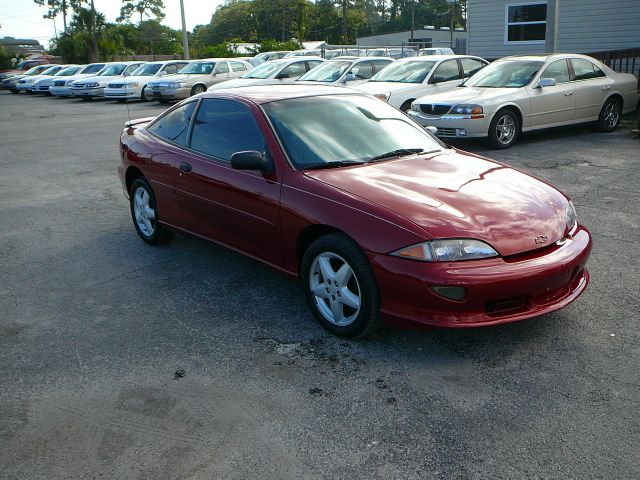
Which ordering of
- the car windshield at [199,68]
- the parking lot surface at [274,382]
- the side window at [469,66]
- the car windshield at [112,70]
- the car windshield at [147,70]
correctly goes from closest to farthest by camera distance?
the parking lot surface at [274,382] < the side window at [469,66] < the car windshield at [199,68] < the car windshield at [147,70] < the car windshield at [112,70]

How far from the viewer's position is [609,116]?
12.4m

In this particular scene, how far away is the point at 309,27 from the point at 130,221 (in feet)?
314

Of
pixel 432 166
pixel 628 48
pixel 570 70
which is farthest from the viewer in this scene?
pixel 628 48

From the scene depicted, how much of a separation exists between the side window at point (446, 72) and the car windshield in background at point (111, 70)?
19.4 m

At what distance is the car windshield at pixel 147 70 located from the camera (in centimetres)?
2623

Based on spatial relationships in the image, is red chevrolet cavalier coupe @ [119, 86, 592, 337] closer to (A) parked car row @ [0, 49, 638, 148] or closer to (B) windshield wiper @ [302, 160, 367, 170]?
(B) windshield wiper @ [302, 160, 367, 170]

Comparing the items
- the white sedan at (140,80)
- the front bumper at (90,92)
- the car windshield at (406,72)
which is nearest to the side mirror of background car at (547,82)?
the car windshield at (406,72)

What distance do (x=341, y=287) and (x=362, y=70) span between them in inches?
528

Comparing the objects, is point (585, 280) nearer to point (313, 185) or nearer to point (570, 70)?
point (313, 185)

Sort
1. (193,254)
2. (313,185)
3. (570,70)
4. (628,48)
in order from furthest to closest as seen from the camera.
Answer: (628,48) < (570,70) < (193,254) < (313,185)

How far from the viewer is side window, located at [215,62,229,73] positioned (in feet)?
77.4

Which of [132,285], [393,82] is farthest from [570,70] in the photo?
[132,285]

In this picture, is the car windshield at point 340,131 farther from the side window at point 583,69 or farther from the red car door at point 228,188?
the side window at point 583,69

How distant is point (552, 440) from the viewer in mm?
3119
